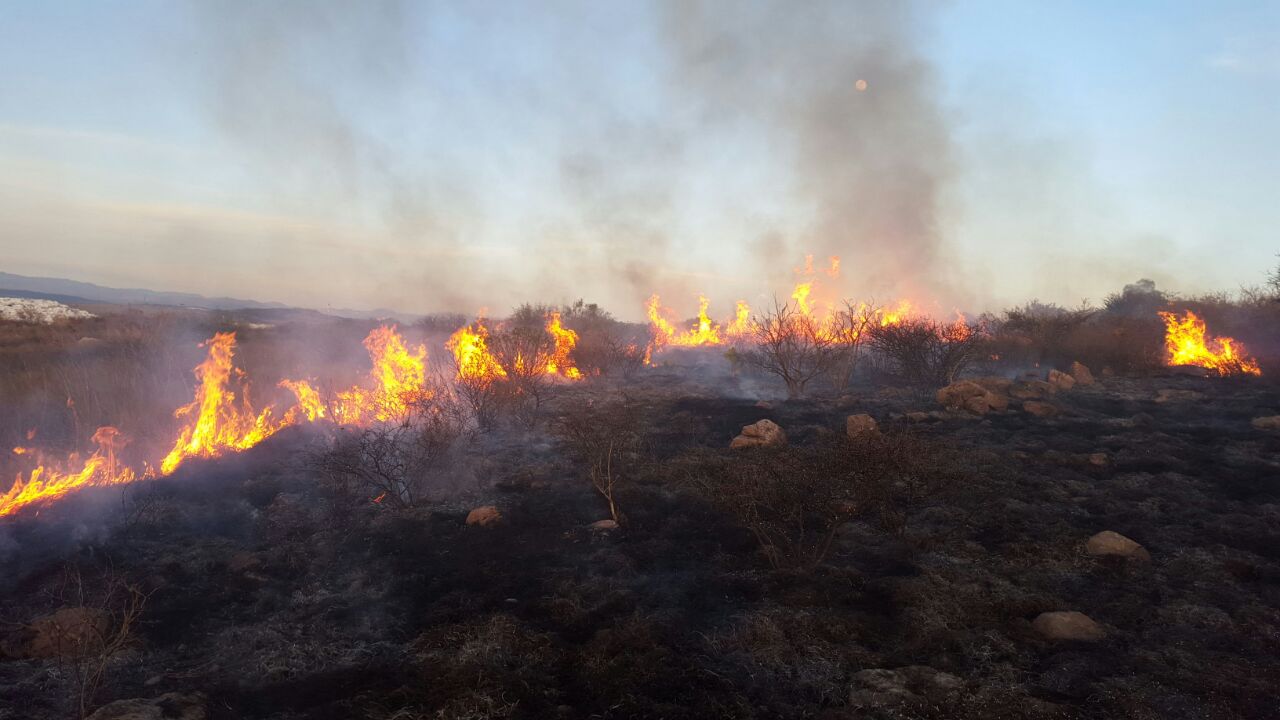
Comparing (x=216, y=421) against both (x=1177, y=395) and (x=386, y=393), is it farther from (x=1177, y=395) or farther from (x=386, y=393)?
(x=1177, y=395)

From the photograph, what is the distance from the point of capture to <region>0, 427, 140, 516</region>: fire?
26.2 ft

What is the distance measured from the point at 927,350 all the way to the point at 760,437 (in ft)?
30.7

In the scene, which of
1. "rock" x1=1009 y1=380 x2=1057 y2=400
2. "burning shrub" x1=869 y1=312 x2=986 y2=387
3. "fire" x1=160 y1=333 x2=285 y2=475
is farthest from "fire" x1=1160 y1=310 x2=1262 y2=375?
"fire" x1=160 y1=333 x2=285 y2=475

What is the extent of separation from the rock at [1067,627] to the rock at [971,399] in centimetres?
1019

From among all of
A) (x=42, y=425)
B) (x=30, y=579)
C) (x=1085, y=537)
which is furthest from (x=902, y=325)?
(x=42, y=425)

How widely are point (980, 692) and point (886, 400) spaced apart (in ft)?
44.1

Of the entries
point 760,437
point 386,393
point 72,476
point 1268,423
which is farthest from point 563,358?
point 1268,423

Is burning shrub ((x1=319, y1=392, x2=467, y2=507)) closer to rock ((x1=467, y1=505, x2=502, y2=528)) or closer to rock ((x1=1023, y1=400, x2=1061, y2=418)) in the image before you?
rock ((x1=467, y1=505, x2=502, y2=528))

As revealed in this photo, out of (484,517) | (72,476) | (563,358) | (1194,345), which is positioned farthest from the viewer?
(563,358)

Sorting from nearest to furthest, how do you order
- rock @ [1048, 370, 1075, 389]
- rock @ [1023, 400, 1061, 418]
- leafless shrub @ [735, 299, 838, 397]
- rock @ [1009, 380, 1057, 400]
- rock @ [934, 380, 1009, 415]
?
1. rock @ [1023, 400, 1061, 418]
2. rock @ [934, 380, 1009, 415]
3. rock @ [1009, 380, 1057, 400]
4. rock @ [1048, 370, 1075, 389]
5. leafless shrub @ [735, 299, 838, 397]

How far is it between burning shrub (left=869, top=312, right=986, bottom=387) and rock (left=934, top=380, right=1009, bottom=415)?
7.44 ft

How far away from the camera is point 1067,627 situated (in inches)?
207

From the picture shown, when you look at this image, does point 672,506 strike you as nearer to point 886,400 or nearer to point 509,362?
point 509,362

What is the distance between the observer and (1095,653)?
4.94 meters
